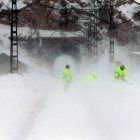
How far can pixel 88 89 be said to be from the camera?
2512cm

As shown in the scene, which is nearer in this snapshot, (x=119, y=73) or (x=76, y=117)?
(x=76, y=117)

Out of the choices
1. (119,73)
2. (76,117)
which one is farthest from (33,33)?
(76,117)

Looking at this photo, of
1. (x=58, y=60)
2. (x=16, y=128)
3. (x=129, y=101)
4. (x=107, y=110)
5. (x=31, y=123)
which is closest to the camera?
(x=16, y=128)


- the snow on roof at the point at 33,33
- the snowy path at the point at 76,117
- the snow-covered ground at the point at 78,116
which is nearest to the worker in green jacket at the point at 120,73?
the snow-covered ground at the point at 78,116

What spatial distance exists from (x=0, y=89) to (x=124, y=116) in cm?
1024

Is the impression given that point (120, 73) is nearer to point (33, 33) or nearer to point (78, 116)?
point (78, 116)

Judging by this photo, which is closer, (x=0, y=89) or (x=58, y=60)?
(x=0, y=89)

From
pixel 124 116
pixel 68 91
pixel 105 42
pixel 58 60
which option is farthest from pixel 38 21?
pixel 124 116

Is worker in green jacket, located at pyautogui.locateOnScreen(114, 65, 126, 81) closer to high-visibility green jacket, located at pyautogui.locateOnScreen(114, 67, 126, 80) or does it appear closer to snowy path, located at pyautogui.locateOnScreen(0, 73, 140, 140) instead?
high-visibility green jacket, located at pyautogui.locateOnScreen(114, 67, 126, 80)

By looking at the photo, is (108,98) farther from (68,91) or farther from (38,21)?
(38,21)

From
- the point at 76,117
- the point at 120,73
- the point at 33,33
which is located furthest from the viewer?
the point at 33,33

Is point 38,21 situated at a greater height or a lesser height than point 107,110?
greater

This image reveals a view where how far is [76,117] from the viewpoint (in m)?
16.0

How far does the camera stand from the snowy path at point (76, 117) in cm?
1284
